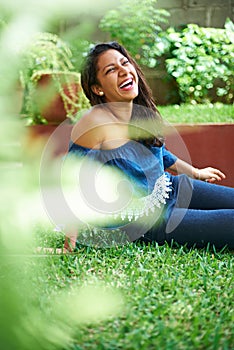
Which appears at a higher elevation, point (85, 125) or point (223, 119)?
point (223, 119)

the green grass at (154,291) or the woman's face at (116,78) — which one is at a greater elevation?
the woman's face at (116,78)

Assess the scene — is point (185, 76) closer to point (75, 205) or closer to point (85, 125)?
point (85, 125)

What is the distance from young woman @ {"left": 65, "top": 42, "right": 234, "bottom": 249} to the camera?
196 cm

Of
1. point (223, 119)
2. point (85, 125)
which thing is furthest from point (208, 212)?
point (223, 119)

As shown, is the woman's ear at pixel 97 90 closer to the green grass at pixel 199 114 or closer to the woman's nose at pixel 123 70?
the woman's nose at pixel 123 70

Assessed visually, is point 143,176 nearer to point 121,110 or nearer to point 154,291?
point 121,110

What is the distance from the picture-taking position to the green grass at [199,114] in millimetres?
3332

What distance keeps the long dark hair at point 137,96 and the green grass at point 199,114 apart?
3.18ft

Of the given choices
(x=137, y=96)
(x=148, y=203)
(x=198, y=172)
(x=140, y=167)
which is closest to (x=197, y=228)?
(x=148, y=203)

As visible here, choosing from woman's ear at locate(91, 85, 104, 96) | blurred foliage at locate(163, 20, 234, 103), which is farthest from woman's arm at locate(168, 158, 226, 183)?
blurred foliage at locate(163, 20, 234, 103)

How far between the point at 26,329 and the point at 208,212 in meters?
1.79

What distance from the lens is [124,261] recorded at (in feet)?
5.78

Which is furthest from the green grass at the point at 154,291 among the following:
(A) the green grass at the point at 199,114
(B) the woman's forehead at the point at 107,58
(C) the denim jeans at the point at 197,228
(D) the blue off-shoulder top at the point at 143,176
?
(A) the green grass at the point at 199,114

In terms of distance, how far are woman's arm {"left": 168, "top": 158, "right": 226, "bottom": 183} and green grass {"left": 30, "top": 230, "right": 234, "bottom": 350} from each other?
444 mm
